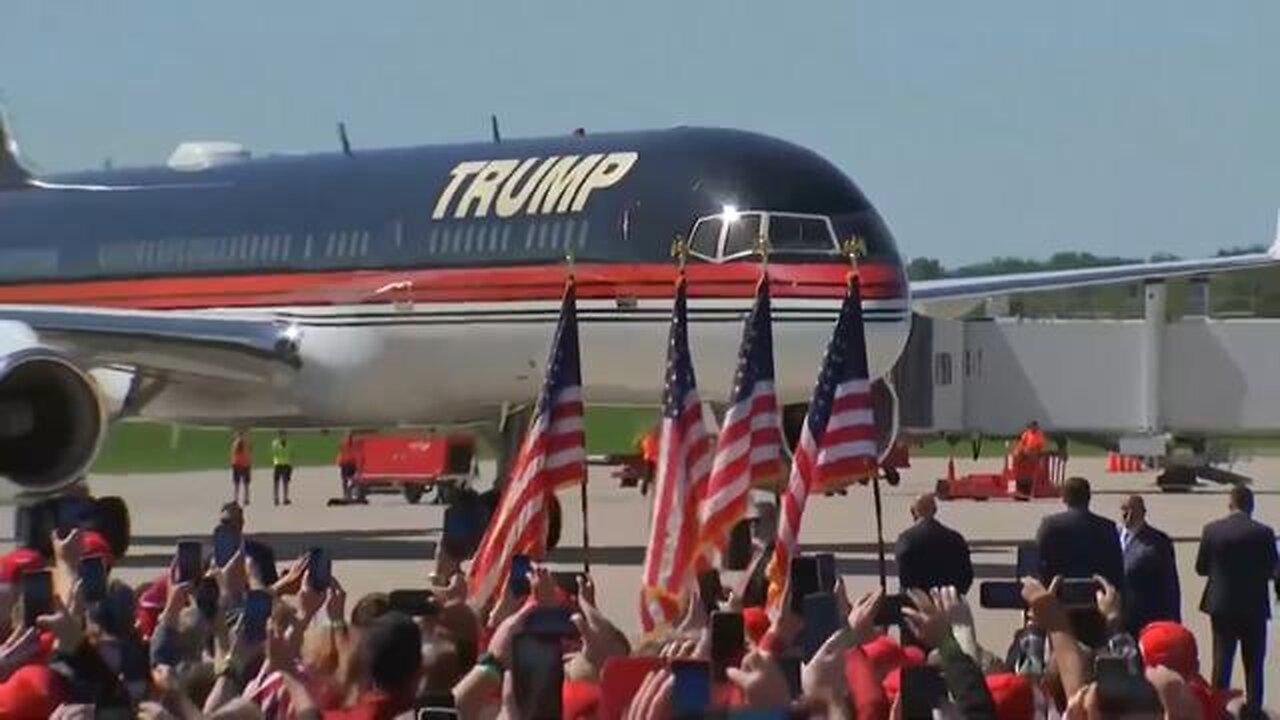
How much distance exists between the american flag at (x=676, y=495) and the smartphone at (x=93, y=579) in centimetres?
353

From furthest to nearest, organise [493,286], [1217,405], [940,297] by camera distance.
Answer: [1217,405] → [940,297] → [493,286]

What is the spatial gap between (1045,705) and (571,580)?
399 centimetres

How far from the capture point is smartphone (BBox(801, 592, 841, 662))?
8.54 metres

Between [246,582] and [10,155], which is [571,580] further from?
[10,155]

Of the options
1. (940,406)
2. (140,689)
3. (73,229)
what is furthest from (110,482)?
(140,689)

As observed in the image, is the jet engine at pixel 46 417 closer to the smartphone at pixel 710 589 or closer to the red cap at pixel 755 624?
the smartphone at pixel 710 589

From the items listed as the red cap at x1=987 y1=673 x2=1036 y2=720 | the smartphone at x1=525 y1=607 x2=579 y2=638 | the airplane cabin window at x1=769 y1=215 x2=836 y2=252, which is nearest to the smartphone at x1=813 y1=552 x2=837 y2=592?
the red cap at x1=987 y1=673 x2=1036 y2=720

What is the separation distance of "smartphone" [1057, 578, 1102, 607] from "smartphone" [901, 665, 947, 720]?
9.38ft

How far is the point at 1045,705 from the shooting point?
885cm

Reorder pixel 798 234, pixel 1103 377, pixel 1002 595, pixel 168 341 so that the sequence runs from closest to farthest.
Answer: pixel 1002 595
pixel 798 234
pixel 168 341
pixel 1103 377

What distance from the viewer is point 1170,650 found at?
29.5 feet

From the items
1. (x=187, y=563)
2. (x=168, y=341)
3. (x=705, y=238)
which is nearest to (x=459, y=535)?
(x=187, y=563)

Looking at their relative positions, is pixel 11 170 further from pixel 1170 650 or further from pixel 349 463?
pixel 1170 650

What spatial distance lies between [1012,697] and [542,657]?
1.94 metres
